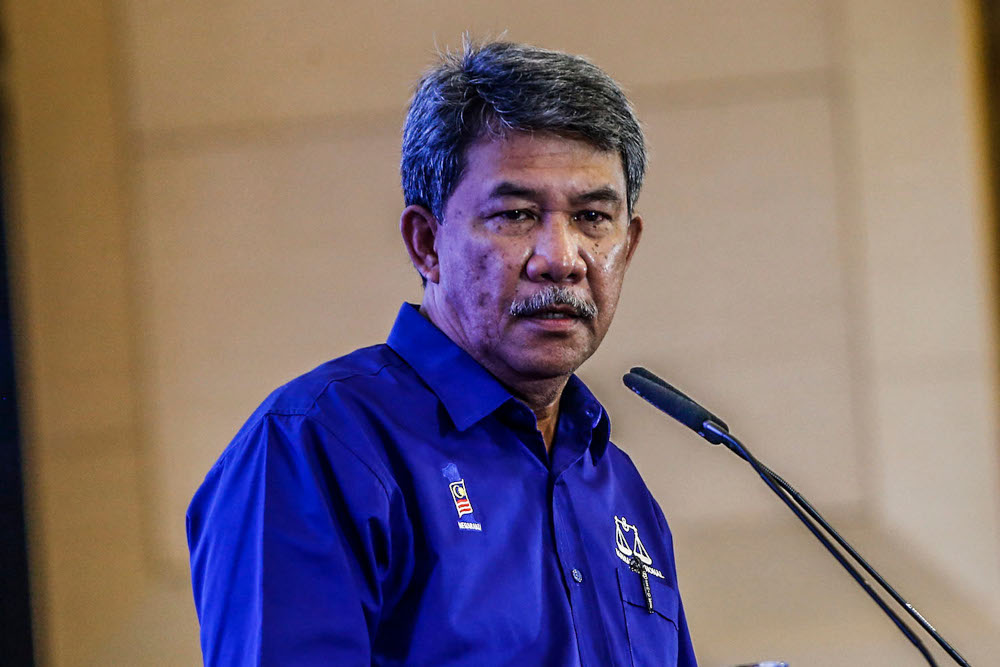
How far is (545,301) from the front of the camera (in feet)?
4.66

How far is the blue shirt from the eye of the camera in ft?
3.70

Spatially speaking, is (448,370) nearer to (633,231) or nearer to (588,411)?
(588,411)

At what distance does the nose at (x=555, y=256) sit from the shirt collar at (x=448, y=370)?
0.15 metres

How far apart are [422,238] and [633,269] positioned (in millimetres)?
1506

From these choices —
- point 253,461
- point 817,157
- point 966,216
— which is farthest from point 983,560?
point 253,461

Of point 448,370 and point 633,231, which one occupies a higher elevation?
point 633,231

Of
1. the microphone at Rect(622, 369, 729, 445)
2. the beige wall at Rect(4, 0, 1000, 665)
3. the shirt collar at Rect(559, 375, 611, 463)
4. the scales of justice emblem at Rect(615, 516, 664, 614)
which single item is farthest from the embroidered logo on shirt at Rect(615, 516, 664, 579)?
the beige wall at Rect(4, 0, 1000, 665)

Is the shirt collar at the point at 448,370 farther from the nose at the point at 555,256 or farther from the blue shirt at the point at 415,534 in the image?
the nose at the point at 555,256

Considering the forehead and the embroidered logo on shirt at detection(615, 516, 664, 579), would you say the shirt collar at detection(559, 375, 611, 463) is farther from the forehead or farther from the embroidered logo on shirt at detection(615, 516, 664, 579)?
the forehead

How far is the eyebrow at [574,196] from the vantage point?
142cm

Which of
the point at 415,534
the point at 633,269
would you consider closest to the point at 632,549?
the point at 415,534

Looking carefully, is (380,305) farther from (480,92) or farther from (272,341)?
(480,92)

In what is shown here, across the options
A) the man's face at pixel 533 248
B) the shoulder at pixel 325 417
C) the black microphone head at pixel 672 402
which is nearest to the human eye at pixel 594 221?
the man's face at pixel 533 248

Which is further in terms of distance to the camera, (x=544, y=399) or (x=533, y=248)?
(x=544, y=399)
